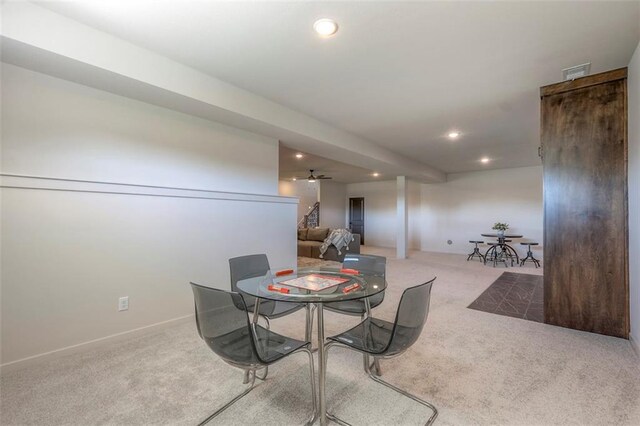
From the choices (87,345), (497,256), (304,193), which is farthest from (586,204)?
(304,193)

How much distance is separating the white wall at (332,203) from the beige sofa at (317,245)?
2.44 m

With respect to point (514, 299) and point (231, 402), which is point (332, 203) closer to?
point (514, 299)

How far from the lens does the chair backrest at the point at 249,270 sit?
7.26 feet

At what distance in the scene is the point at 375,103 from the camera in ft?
10.5

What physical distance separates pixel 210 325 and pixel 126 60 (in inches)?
79.2

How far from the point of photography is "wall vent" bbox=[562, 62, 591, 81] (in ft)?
7.95

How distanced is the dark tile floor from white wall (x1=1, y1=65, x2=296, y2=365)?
3.15 meters

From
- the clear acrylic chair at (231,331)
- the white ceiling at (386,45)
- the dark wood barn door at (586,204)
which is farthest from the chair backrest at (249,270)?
the dark wood barn door at (586,204)

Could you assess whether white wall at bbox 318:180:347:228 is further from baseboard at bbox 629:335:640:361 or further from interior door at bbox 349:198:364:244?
baseboard at bbox 629:335:640:361

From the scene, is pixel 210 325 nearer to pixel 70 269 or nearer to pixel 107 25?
pixel 70 269

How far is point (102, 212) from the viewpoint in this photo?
2.37 m

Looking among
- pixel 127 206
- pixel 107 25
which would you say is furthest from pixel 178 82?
pixel 127 206

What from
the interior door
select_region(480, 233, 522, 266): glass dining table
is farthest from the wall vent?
the interior door

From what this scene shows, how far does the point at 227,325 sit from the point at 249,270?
102cm
